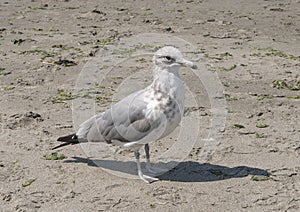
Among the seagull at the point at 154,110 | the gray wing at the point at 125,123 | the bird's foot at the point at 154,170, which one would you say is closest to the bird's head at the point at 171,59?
the seagull at the point at 154,110

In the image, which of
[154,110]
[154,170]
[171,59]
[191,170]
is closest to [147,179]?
[154,170]

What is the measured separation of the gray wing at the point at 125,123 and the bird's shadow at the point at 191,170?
314mm

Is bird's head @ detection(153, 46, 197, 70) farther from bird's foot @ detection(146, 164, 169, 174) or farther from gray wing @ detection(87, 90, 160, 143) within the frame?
bird's foot @ detection(146, 164, 169, 174)

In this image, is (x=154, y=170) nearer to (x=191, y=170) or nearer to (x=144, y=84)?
(x=191, y=170)

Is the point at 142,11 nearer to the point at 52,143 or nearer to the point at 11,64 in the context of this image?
the point at 11,64

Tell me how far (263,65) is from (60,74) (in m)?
2.86

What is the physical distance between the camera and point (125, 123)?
465cm

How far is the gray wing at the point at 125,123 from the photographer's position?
451cm

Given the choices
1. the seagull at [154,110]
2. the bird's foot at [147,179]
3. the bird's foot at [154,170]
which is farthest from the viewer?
the bird's foot at [154,170]

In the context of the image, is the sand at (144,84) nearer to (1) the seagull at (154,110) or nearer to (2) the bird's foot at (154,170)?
(2) the bird's foot at (154,170)

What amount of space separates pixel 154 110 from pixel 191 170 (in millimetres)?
792

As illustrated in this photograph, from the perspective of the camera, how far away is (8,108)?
20.9ft

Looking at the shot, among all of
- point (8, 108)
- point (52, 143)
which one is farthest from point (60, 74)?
point (52, 143)

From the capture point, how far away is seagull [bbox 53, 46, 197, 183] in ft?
14.5
